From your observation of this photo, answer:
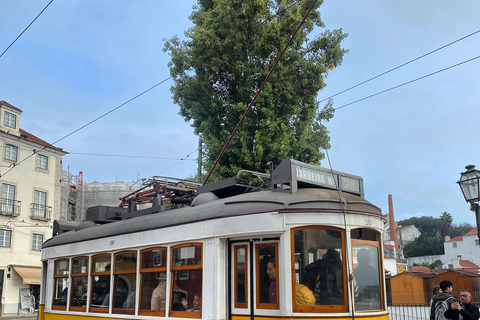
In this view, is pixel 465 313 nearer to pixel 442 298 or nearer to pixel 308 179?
pixel 442 298

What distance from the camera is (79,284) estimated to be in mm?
9648

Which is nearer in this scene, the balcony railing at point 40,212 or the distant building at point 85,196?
the balcony railing at point 40,212

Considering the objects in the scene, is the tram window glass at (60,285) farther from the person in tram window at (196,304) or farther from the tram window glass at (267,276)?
the tram window glass at (267,276)

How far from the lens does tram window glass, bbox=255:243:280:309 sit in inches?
256

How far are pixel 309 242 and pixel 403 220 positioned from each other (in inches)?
4598

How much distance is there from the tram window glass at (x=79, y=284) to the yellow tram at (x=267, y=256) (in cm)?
134

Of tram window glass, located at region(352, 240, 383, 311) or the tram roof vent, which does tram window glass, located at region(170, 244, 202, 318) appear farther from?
tram window glass, located at region(352, 240, 383, 311)

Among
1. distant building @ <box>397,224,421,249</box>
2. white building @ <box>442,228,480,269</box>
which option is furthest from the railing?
distant building @ <box>397,224,421,249</box>

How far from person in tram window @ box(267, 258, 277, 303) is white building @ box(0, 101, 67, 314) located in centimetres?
2732

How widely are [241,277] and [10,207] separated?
2860 centimetres

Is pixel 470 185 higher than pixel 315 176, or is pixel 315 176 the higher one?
pixel 470 185

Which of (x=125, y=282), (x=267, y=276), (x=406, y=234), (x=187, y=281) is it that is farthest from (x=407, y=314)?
(x=406, y=234)

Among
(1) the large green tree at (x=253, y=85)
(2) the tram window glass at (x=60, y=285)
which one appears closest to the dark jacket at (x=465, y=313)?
(2) the tram window glass at (x=60, y=285)

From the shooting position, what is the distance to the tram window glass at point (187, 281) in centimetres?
712
